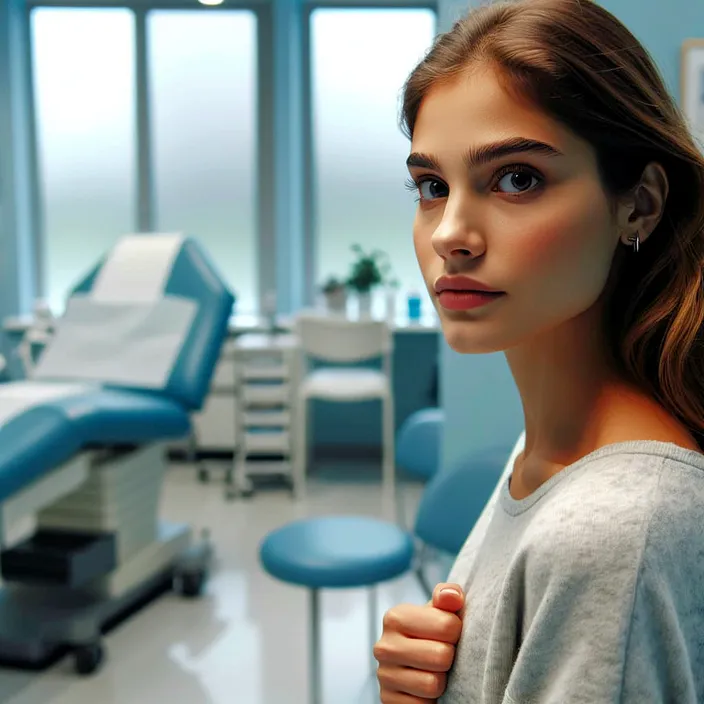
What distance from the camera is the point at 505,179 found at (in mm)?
644

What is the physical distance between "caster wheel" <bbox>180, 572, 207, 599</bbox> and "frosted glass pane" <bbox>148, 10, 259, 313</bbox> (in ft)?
8.59

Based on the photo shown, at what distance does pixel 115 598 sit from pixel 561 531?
2298 mm

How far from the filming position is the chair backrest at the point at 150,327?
8.42ft

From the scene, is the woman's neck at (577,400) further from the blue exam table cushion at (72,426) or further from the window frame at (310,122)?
the window frame at (310,122)

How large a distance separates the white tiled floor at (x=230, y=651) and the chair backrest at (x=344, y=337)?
3.35ft

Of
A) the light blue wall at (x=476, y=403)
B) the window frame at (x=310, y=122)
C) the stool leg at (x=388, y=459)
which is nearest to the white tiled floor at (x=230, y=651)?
the light blue wall at (x=476, y=403)

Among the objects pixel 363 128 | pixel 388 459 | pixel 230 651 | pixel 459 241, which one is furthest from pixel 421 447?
pixel 363 128

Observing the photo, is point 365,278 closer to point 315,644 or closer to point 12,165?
point 12,165

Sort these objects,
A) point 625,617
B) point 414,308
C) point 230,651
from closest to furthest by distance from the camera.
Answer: point 625,617 < point 230,651 < point 414,308

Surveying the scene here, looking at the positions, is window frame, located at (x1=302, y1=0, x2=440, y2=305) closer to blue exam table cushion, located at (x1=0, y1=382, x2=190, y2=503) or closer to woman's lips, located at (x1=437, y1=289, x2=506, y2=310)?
blue exam table cushion, located at (x1=0, y1=382, x2=190, y2=503)

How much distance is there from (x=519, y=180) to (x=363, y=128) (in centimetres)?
469

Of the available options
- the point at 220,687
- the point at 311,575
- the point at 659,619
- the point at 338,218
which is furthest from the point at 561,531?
the point at 338,218

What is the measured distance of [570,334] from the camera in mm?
703

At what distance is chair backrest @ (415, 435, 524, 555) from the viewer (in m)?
1.72
